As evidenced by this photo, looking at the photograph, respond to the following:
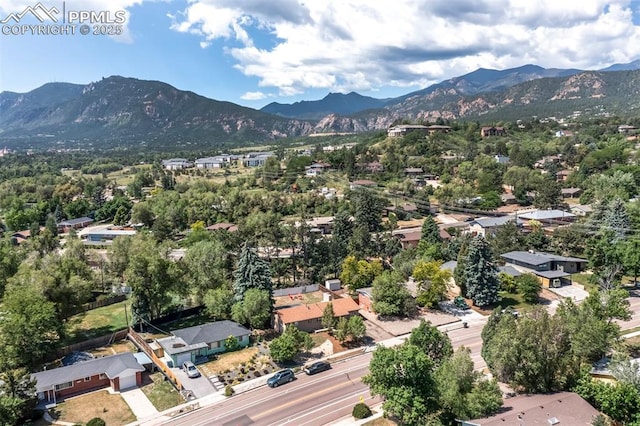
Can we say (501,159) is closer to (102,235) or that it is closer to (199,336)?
(102,235)

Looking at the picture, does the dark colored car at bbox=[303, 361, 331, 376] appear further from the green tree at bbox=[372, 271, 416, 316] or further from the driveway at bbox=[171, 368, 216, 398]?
the green tree at bbox=[372, 271, 416, 316]

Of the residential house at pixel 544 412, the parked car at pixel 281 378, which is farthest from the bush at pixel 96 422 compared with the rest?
the residential house at pixel 544 412

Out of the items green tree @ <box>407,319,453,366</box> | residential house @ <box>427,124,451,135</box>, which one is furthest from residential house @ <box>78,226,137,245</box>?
residential house @ <box>427,124,451,135</box>

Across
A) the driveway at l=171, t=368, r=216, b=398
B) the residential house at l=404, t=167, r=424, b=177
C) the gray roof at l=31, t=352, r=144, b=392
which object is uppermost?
the residential house at l=404, t=167, r=424, b=177

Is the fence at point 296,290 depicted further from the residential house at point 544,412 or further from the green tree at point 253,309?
the residential house at point 544,412

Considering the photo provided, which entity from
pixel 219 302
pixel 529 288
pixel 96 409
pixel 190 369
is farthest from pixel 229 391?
pixel 529 288

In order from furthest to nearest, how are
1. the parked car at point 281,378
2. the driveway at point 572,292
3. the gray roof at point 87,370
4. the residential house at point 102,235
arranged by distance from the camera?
1. the residential house at point 102,235
2. the driveway at point 572,292
3. the parked car at point 281,378
4. the gray roof at point 87,370
